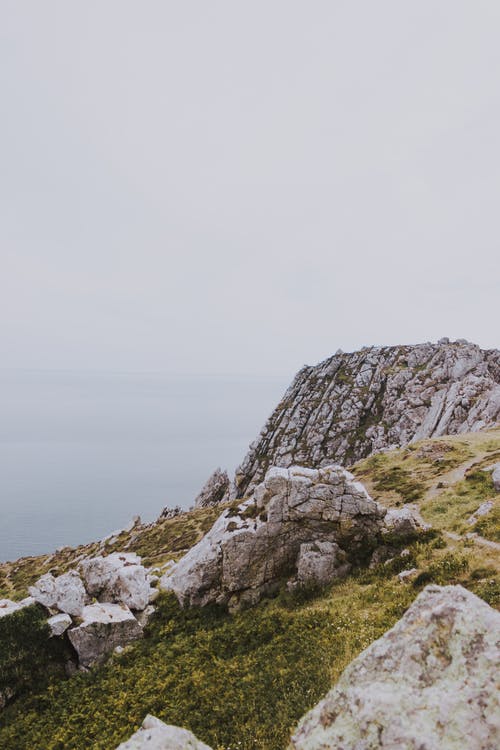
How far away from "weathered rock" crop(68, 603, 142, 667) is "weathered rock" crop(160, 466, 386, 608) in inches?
114

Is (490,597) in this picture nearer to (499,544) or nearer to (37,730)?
(499,544)

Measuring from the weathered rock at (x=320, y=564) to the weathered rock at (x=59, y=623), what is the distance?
A: 1171 centimetres

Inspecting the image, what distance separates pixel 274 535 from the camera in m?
21.0

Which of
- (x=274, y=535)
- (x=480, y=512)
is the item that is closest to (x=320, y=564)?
(x=274, y=535)

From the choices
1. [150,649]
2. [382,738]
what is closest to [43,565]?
[150,649]

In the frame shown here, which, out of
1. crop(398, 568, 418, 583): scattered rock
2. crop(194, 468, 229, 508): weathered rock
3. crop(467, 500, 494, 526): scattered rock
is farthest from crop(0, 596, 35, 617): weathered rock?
crop(194, 468, 229, 508): weathered rock

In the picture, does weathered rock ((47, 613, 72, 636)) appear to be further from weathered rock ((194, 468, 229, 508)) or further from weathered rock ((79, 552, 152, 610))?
weathered rock ((194, 468, 229, 508))

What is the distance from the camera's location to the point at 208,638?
16.7 metres

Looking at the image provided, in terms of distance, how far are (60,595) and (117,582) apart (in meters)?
3.30

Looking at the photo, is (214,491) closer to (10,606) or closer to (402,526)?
(402,526)

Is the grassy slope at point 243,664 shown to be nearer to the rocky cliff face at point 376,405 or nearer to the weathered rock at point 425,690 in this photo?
the weathered rock at point 425,690

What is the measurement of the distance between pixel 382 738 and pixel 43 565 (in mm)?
75070

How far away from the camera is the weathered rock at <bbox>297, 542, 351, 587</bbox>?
19.5m

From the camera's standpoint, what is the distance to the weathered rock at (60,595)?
18827 mm
